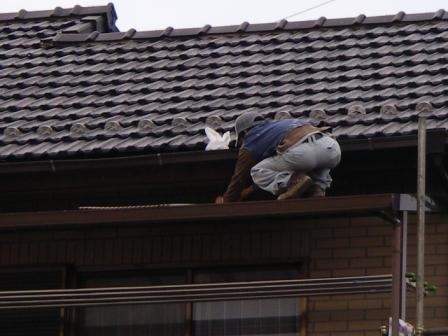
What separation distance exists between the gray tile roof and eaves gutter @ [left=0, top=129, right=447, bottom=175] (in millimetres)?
151

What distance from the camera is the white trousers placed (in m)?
12.2

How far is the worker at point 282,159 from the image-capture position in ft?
40.1

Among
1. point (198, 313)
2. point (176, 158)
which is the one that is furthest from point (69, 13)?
point (198, 313)

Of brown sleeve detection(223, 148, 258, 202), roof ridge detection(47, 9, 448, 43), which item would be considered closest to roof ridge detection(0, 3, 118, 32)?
roof ridge detection(47, 9, 448, 43)

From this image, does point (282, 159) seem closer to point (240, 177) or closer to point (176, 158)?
point (240, 177)

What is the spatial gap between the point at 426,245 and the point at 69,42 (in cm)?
541

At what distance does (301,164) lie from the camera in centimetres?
1229

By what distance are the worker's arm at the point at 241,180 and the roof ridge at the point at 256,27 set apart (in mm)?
3771

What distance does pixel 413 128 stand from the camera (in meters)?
12.6

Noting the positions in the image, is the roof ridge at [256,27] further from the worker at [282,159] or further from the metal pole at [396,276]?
the metal pole at [396,276]

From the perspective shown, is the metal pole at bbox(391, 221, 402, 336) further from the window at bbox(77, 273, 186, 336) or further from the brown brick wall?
the window at bbox(77, 273, 186, 336)

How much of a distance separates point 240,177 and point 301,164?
49cm

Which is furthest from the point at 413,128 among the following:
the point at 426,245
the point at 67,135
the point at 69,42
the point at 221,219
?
the point at 69,42

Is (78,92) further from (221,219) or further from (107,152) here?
(221,219)
